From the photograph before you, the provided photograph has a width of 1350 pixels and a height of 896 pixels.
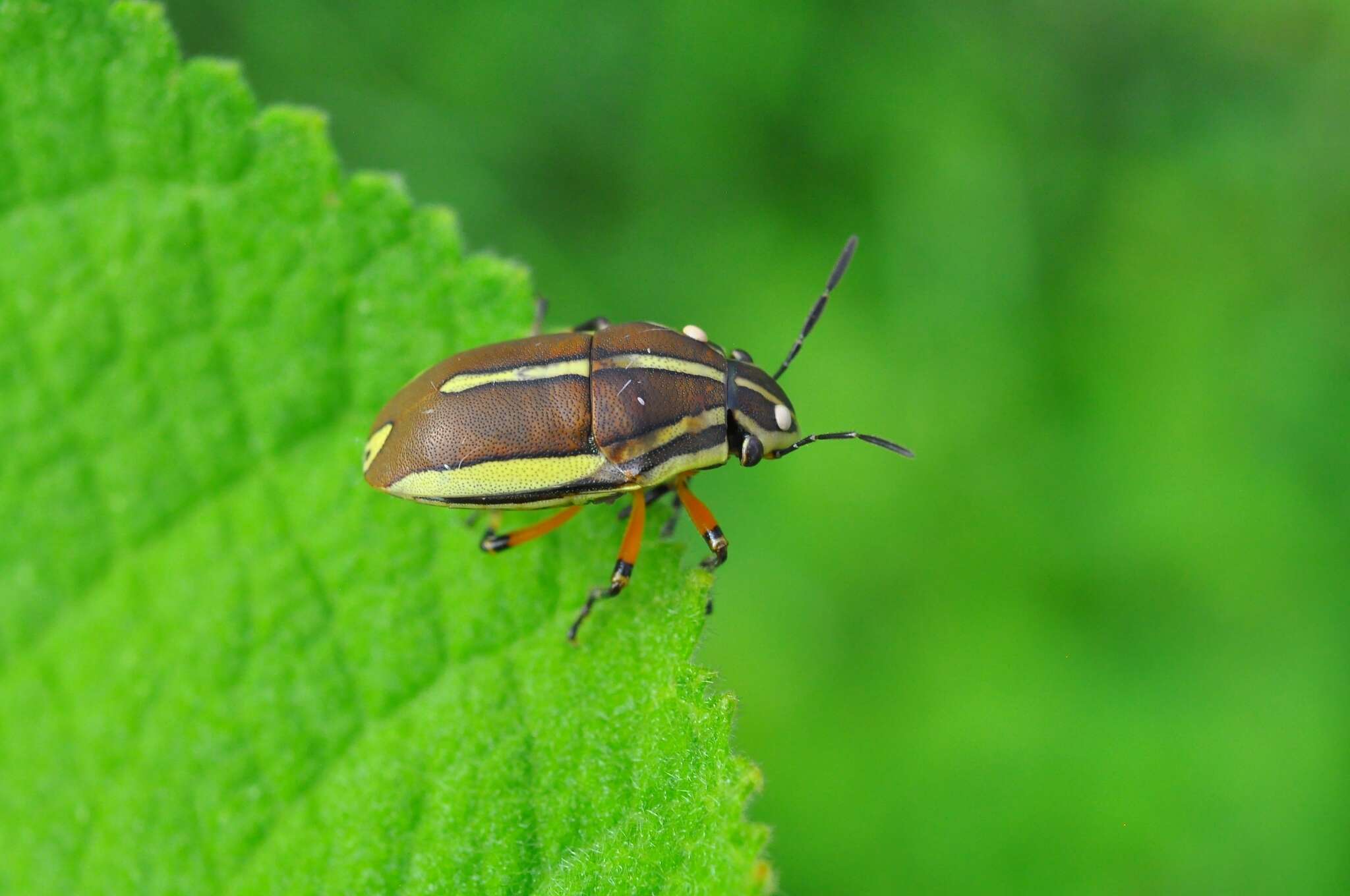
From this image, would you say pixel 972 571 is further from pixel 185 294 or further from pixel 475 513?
pixel 185 294

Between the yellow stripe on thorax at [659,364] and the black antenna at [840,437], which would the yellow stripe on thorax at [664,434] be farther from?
the black antenna at [840,437]

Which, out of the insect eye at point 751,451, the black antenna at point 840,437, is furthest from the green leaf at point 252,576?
the black antenna at point 840,437

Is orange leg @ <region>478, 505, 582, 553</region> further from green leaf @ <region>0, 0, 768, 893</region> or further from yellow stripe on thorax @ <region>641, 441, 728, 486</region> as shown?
yellow stripe on thorax @ <region>641, 441, 728, 486</region>

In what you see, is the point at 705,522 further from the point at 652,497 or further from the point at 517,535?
the point at 517,535

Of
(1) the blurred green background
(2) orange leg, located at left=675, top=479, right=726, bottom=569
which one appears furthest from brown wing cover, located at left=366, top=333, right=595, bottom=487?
(1) the blurred green background

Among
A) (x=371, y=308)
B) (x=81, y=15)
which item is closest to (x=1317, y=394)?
(x=371, y=308)
